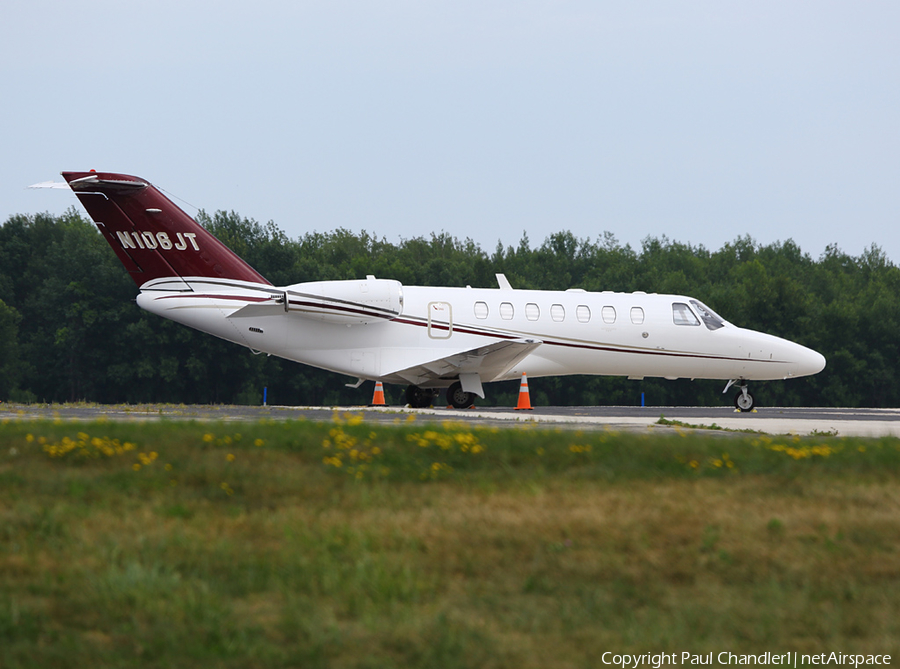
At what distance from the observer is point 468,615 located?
6414 mm

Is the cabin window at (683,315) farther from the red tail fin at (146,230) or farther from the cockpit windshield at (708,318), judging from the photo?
the red tail fin at (146,230)

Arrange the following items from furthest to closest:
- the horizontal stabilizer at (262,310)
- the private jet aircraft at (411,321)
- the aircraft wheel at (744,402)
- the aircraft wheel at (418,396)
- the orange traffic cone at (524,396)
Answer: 1. the aircraft wheel at (744,402)
2. the aircraft wheel at (418,396)
3. the orange traffic cone at (524,396)
4. the horizontal stabilizer at (262,310)
5. the private jet aircraft at (411,321)

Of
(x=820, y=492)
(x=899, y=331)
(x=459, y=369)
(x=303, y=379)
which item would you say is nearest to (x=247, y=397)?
(x=303, y=379)

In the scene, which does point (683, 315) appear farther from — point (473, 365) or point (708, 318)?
point (473, 365)

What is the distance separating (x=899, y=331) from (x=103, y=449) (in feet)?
201

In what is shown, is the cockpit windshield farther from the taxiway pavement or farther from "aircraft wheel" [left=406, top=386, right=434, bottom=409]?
"aircraft wheel" [left=406, top=386, right=434, bottom=409]

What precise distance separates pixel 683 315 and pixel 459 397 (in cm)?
656

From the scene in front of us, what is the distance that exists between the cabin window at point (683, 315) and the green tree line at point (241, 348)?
26.9 metres

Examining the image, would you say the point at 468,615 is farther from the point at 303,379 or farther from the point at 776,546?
the point at 303,379

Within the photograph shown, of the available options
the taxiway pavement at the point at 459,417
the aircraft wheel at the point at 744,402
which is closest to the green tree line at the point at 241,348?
the aircraft wheel at the point at 744,402

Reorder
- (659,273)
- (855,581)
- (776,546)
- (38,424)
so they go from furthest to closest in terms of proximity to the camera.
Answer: (659,273) → (38,424) → (776,546) → (855,581)

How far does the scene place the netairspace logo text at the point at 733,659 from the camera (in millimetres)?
5879

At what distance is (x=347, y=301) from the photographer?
23.0 metres

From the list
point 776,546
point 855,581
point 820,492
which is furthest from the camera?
point 820,492
